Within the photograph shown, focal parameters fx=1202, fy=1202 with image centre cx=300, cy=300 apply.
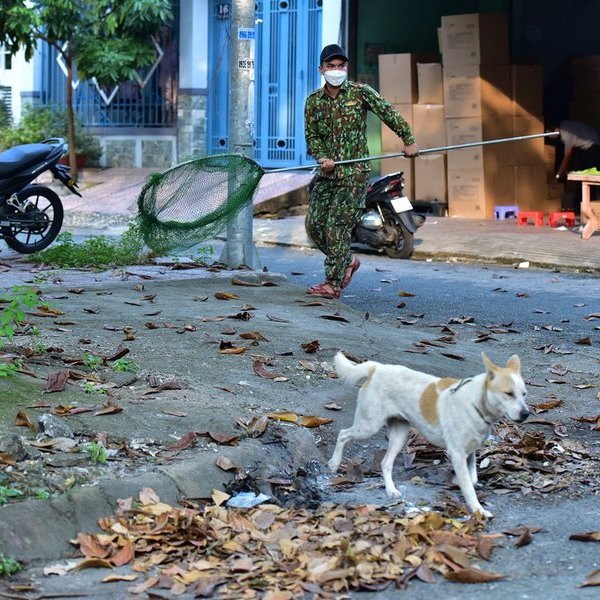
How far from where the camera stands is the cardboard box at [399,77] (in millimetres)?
16234

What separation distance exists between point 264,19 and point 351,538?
14707 mm

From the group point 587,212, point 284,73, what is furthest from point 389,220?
point 284,73

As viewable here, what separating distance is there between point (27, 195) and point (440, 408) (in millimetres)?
7241

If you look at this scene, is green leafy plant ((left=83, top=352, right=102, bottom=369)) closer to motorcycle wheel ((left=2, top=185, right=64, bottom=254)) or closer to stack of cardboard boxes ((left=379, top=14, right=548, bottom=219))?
motorcycle wheel ((left=2, top=185, right=64, bottom=254))

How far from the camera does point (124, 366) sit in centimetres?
586

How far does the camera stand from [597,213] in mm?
13781

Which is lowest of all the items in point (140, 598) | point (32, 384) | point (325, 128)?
point (140, 598)

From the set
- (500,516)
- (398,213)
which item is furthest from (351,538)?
(398,213)

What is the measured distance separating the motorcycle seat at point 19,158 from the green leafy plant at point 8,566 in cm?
732

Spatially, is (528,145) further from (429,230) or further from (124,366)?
(124,366)

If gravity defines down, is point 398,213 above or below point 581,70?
below

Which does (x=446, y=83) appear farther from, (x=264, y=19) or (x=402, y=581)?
(x=402, y=581)

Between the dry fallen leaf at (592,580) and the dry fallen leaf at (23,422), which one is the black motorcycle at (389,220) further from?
the dry fallen leaf at (592,580)

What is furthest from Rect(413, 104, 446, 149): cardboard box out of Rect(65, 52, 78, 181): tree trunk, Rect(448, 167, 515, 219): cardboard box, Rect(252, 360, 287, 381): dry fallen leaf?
Rect(252, 360, 287, 381): dry fallen leaf
